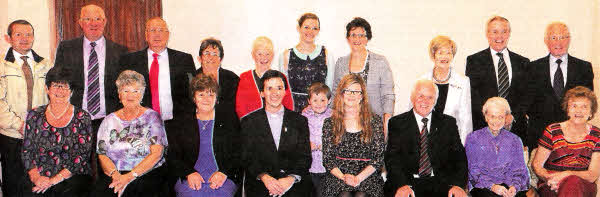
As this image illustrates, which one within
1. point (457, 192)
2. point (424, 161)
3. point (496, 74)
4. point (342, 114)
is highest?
point (496, 74)

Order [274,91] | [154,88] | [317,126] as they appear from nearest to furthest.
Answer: [274,91] → [317,126] → [154,88]

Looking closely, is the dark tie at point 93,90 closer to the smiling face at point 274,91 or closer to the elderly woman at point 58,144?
the elderly woman at point 58,144

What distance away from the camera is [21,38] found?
14.3ft

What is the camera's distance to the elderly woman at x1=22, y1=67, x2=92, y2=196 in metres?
3.93

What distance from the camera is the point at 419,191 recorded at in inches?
154

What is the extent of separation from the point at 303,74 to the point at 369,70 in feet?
1.70

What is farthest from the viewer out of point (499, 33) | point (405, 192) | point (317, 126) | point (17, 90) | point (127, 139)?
point (499, 33)

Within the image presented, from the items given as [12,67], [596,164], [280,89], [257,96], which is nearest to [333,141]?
[280,89]

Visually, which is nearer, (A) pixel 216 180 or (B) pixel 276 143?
(A) pixel 216 180

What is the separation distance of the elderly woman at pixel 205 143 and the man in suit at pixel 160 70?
45cm

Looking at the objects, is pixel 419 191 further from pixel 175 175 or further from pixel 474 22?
pixel 474 22

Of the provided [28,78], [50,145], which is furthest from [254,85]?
[28,78]

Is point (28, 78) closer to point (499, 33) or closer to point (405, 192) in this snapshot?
point (405, 192)

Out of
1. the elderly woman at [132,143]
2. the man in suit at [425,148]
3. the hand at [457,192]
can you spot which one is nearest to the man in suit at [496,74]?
the man in suit at [425,148]
